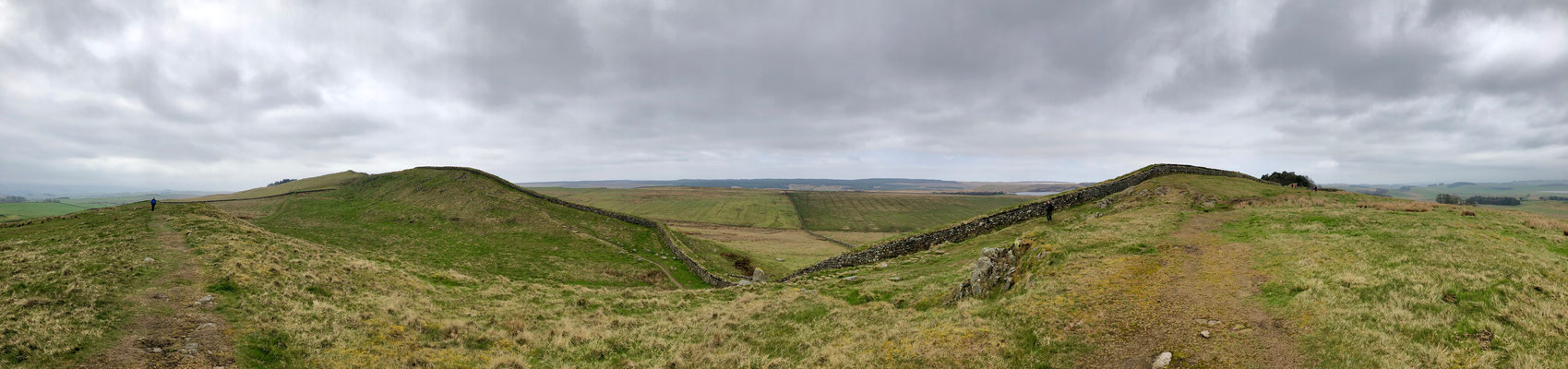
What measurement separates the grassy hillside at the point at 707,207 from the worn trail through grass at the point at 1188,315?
9062 centimetres

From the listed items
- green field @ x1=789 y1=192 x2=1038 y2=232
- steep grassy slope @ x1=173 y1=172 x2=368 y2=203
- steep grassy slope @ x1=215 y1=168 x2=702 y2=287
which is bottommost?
green field @ x1=789 y1=192 x2=1038 y2=232

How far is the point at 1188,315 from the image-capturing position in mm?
9023

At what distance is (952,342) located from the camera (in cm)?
926

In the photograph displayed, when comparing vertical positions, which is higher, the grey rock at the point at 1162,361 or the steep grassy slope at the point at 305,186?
the steep grassy slope at the point at 305,186

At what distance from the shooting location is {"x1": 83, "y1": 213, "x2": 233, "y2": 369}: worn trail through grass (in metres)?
8.40

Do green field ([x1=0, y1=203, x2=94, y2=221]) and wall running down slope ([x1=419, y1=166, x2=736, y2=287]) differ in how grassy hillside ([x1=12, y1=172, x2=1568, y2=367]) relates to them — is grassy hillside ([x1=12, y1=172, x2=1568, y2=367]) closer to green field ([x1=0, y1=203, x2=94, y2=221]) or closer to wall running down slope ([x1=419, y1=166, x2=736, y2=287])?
wall running down slope ([x1=419, y1=166, x2=736, y2=287])

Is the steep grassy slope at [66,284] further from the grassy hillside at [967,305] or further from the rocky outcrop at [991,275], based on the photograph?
the rocky outcrop at [991,275]

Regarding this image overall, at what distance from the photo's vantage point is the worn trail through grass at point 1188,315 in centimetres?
757

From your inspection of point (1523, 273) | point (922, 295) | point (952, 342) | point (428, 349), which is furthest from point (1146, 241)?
point (428, 349)

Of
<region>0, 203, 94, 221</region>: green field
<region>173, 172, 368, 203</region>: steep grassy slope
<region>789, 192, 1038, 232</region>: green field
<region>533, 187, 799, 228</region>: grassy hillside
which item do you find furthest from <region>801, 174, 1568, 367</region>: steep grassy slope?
<region>533, 187, 799, 228</region>: grassy hillside

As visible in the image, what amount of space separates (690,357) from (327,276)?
46.2 ft

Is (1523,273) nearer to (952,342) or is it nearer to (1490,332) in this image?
(1490,332)

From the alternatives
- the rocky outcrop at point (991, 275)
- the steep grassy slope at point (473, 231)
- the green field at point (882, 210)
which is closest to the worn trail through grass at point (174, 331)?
the steep grassy slope at point (473, 231)

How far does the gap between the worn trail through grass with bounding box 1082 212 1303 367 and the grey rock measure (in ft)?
0.34
